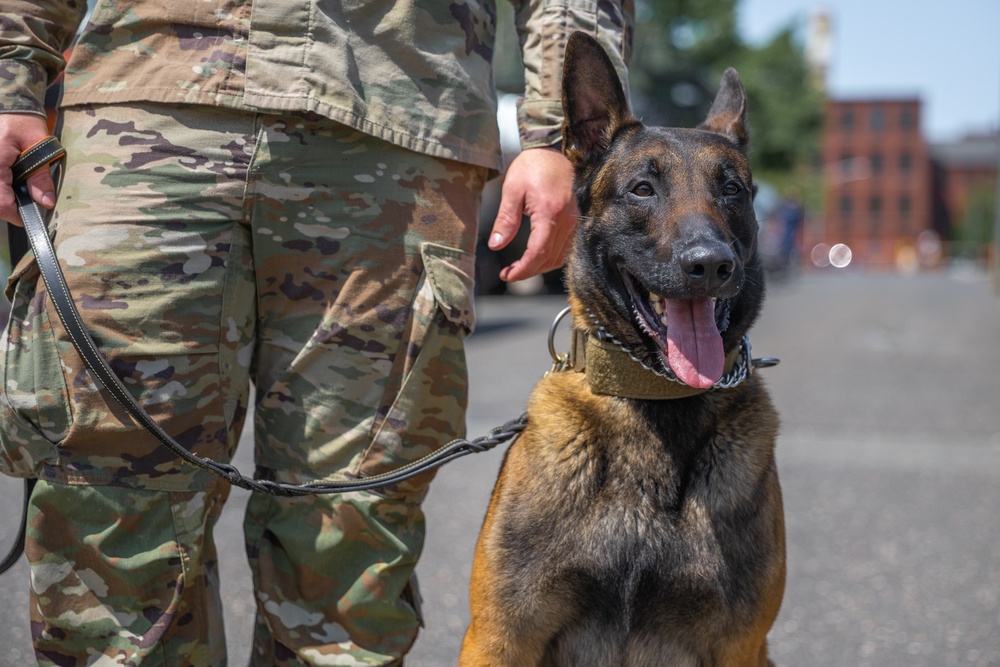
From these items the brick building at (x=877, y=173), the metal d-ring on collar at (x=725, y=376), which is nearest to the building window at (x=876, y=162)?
the brick building at (x=877, y=173)

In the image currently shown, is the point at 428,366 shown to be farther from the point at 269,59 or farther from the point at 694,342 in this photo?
the point at 269,59

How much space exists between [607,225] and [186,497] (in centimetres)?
116

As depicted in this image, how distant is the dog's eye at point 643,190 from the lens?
229 centimetres

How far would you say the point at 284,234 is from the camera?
6.51ft

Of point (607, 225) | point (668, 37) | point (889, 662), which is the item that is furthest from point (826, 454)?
point (668, 37)

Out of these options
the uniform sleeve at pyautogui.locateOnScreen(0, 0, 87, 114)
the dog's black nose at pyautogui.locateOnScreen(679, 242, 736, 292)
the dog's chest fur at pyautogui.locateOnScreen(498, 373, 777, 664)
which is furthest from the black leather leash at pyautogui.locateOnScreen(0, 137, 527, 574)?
the dog's black nose at pyautogui.locateOnScreen(679, 242, 736, 292)

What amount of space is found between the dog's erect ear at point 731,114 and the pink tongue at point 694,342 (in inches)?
23.9

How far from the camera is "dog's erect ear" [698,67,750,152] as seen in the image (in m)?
2.54

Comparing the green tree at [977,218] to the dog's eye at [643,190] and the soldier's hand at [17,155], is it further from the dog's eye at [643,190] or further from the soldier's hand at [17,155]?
the soldier's hand at [17,155]

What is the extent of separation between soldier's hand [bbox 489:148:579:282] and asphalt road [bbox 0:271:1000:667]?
115 centimetres

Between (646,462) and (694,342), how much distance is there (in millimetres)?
296

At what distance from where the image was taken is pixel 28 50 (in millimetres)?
1919

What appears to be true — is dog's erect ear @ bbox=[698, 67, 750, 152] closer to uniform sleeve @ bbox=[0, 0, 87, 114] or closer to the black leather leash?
the black leather leash

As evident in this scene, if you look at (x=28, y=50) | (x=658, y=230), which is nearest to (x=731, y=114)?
(x=658, y=230)
